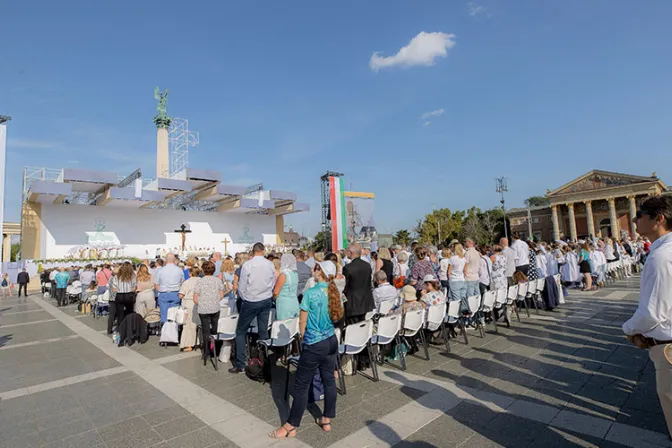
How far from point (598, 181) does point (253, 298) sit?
61.9 m

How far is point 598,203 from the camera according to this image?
2109 inches

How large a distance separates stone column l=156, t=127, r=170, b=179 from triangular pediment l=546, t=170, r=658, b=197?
178 feet

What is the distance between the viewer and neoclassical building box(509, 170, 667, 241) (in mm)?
48969

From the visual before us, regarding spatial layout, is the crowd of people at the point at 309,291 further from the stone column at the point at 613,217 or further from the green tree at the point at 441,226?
the stone column at the point at 613,217

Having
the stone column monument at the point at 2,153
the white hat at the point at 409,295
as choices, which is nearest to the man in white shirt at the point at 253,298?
the white hat at the point at 409,295

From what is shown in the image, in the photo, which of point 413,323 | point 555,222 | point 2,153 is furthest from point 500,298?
point 555,222

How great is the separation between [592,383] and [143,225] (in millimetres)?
37462

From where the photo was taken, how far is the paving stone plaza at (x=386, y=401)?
2930mm

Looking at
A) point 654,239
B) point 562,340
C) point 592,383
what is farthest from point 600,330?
point 654,239

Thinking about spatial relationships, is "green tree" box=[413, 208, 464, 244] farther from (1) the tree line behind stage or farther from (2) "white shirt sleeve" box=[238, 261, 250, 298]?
(2) "white shirt sleeve" box=[238, 261, 250, 298]

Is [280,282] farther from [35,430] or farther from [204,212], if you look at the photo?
[204,212]

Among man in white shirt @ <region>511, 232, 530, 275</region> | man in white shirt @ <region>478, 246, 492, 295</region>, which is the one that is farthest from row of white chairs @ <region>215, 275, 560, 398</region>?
man in white shirt @ <region>511, 232, 530, 275</region>

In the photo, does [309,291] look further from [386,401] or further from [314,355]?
[386,401]

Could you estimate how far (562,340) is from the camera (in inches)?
219
